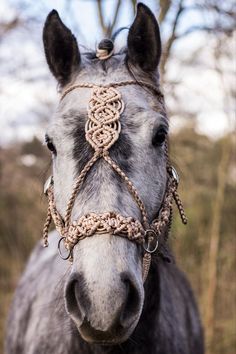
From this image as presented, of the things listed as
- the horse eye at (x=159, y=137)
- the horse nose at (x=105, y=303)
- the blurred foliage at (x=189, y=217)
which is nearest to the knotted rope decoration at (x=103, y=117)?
the horse eye at (x=159, y=137)

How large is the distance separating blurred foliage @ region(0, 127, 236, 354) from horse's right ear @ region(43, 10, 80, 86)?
414 cm

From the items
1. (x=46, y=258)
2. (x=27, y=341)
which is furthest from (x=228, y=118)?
(x=27, y=341)

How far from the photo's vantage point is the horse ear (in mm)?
3115

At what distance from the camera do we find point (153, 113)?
2.92 m

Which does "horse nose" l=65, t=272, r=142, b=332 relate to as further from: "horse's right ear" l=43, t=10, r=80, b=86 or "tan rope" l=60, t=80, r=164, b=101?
"horse's right ear" l=43, t=10, r=80, b=86

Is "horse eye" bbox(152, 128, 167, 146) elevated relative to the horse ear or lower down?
lower down

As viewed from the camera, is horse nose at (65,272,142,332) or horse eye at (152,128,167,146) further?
horse eye at (152,128,167,146)

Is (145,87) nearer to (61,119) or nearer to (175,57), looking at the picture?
(61,119)

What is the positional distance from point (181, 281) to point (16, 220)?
27.8ft

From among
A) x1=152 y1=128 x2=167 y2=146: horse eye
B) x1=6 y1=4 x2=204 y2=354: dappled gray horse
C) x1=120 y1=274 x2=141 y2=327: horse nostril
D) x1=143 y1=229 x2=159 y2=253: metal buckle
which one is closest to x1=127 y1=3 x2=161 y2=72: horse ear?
x1=6 y1=4 x2=204 y2=354: dappled gray horse

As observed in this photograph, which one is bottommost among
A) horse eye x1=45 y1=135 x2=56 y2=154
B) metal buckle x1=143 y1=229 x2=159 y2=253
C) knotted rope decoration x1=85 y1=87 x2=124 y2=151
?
metal buckle x1=143 y1=229 x2=159 y2=253

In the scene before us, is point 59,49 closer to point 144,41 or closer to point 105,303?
point 144,41

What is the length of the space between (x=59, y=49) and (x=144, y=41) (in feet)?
1.69

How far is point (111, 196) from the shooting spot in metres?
2.51
